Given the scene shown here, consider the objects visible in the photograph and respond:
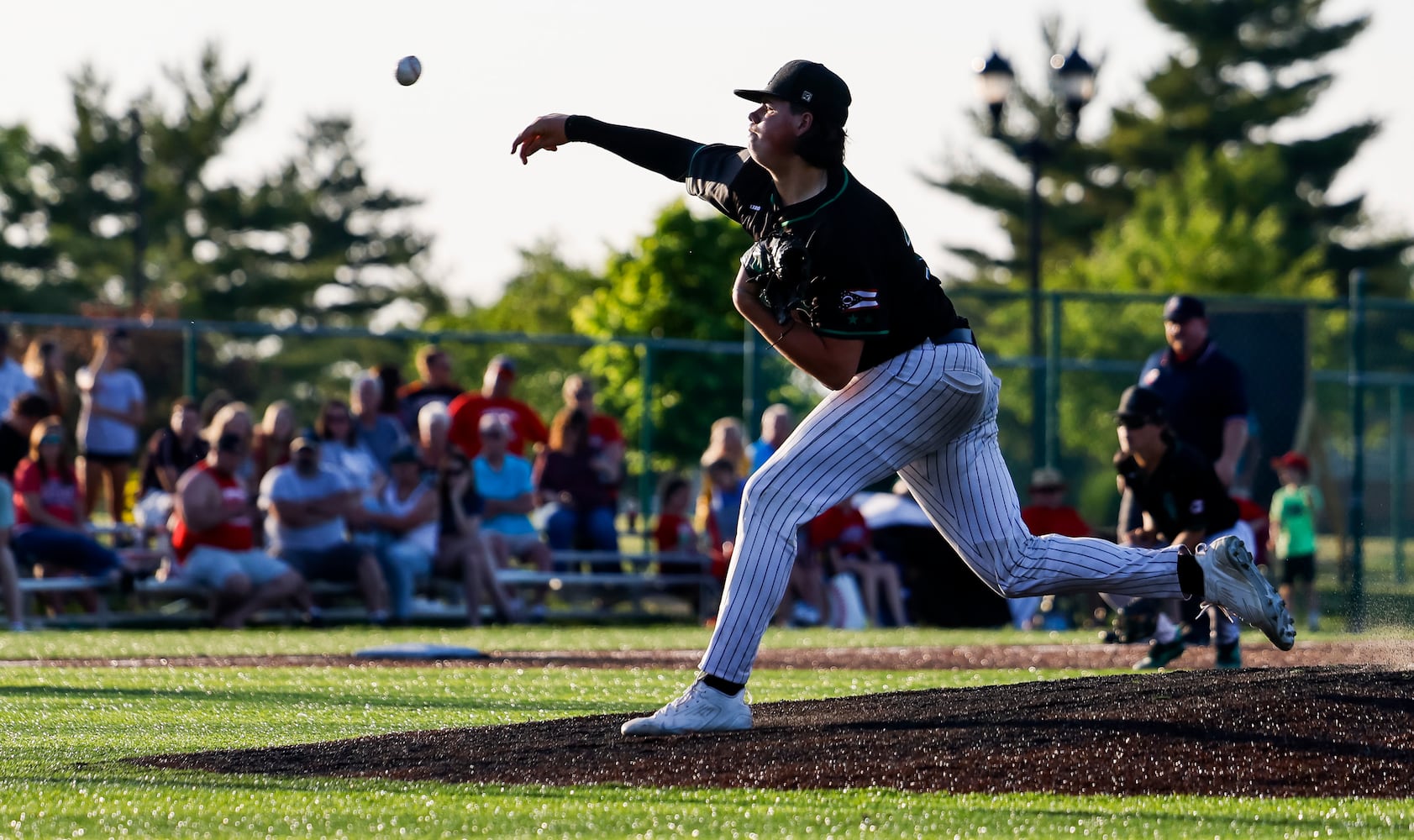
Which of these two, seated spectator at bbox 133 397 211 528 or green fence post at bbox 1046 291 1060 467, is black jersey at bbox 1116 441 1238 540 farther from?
seated spectator at bbox 133 397 211 528

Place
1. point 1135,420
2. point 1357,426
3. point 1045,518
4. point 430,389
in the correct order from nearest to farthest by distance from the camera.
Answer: point 1135,420, point 1045,518, point 1357,426, point 430,389

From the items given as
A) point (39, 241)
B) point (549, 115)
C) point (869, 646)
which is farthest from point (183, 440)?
point (39, 241)

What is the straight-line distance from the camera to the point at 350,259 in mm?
65000

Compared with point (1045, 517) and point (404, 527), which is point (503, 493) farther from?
point (1045, 517)

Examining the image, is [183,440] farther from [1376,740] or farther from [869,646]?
[1376,740]

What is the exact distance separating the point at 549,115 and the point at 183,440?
34.6ft

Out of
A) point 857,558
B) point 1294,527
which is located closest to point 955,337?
point 857,558

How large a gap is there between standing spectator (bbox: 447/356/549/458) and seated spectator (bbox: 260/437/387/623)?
1756 mm

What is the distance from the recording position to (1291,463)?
61.2 ft

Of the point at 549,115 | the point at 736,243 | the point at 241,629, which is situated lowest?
the point at 241,629

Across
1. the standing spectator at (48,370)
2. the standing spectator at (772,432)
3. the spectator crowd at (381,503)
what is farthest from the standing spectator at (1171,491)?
the standing spectator at (48,370)

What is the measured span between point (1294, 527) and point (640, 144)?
13973mm

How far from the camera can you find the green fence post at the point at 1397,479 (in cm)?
1881

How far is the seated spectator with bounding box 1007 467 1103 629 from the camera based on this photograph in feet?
53.2
